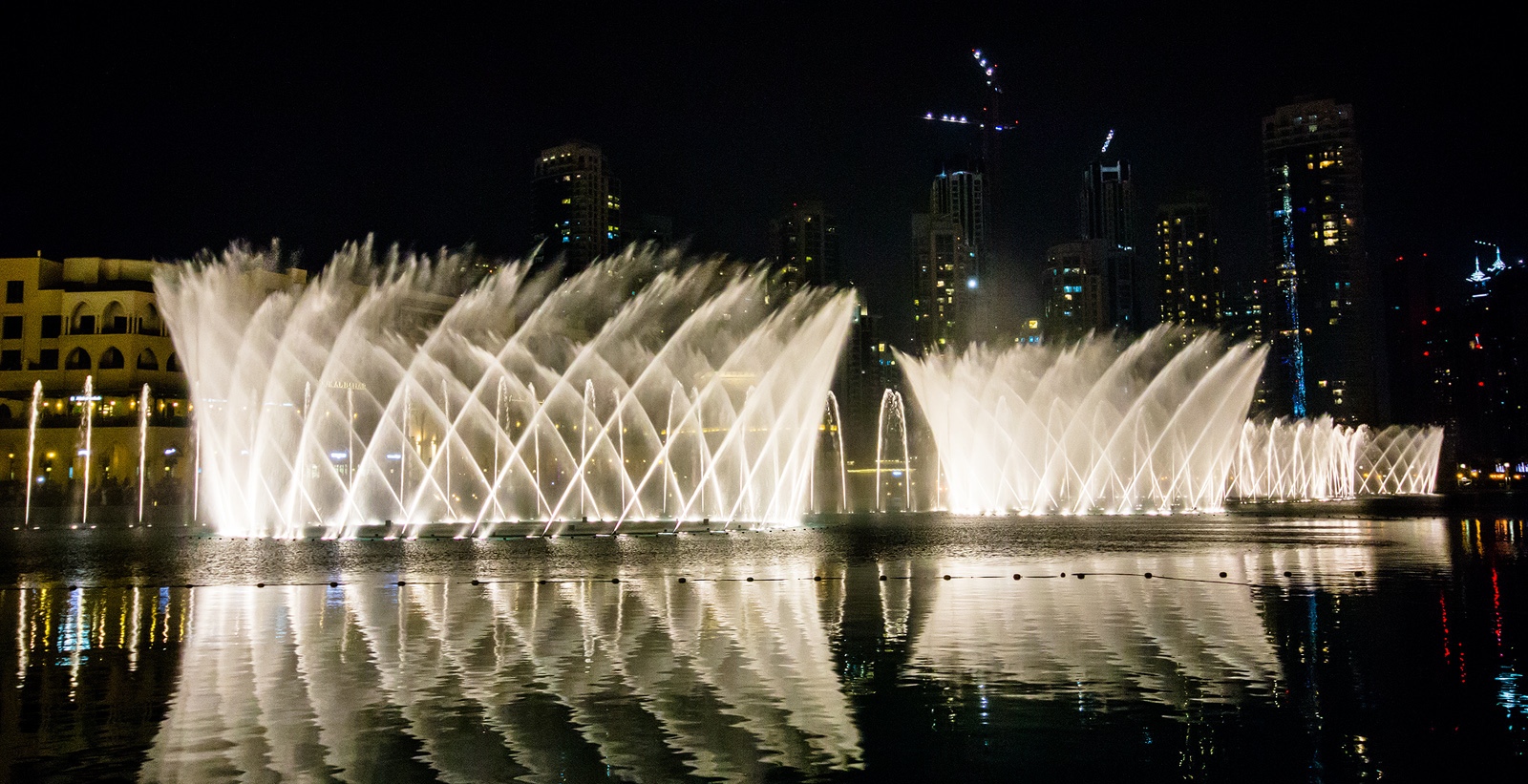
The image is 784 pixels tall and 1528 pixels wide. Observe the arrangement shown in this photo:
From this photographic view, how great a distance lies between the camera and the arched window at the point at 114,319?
104 m

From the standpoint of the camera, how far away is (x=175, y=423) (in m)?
98.8

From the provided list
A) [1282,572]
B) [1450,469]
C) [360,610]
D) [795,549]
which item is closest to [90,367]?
[795,549]

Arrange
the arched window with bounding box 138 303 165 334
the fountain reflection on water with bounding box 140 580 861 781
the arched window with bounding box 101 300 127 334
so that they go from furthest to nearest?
1. the arched window with bounding box 138 303 165 334
2. the arched window with bounding box 101 300 127 334
3. the fountain reflection on water with bounding box 140 580 861 781

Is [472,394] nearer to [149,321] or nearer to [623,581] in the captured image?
[623,581]

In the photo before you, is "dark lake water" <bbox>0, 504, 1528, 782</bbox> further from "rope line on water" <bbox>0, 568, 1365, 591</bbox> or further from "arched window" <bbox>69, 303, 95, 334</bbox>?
"arched window" <bbox>69, 303, 95, 334</bbox>

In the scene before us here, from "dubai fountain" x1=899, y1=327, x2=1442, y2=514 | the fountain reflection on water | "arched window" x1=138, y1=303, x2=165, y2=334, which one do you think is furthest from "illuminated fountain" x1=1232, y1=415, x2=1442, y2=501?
the fountain reflection on water

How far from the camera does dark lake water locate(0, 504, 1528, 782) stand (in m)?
11.3

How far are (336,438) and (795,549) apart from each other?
78.5 m

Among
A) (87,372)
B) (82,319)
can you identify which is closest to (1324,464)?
(87,372)

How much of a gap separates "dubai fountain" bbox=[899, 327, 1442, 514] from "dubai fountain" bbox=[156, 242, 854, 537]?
11737 millimetres

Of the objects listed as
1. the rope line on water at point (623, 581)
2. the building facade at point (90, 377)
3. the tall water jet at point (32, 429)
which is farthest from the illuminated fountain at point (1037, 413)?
the tall water jet at point (32, 429)

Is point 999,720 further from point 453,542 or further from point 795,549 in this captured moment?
point 453,542

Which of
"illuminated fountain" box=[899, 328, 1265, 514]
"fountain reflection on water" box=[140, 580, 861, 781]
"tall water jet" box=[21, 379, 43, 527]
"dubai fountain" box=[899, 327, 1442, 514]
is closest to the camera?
"fountain reflection on water" box=[140, 580, 861, 781]

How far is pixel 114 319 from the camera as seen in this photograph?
10444cm
